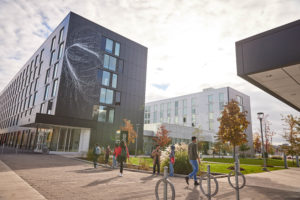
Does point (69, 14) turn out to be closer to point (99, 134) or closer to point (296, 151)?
point (99, 134)

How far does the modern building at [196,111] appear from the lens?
149 feet

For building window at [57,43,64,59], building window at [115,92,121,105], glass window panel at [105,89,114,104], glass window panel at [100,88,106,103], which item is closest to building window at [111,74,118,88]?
glass window panel at [105,89,114,104]

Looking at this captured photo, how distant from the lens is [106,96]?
3450 cm

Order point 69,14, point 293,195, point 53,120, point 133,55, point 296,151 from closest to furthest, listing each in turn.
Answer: point 293,195, point 296,151, point 53,120, point 69,14, point 133,55

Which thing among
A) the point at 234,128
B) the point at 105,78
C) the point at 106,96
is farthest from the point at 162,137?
the point at 234,128

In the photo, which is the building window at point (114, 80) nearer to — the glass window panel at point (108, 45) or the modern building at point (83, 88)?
the modern building at point (83, 88)

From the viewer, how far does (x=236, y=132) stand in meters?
18.2

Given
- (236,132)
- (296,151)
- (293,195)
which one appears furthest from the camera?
(296,151)

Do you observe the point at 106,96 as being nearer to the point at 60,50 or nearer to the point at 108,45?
the point at 108,45

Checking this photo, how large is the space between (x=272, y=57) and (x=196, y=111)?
49432mm

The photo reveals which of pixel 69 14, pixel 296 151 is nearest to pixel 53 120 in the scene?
pixel 69 14

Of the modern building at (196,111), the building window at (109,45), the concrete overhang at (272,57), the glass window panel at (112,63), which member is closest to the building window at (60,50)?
the building window at (109,45)

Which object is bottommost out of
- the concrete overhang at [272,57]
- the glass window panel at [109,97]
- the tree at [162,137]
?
the tree at [162,137]

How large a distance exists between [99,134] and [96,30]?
18523 mm
